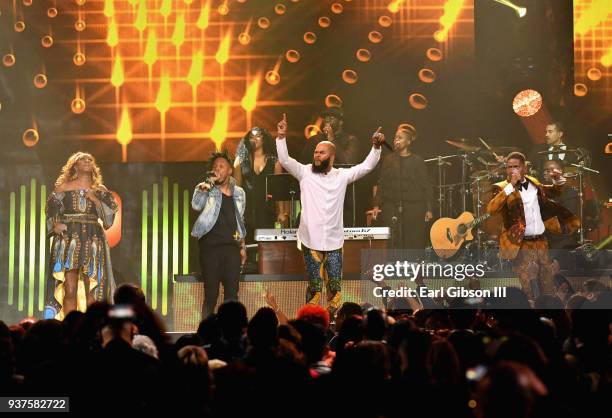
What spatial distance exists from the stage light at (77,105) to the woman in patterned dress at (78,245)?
814 mm

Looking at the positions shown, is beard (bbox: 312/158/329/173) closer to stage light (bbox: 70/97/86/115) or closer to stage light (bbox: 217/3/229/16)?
stage light (bbox: 217/3/229/16)

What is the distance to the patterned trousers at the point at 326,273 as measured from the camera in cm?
1098

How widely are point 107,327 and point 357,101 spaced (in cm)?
857

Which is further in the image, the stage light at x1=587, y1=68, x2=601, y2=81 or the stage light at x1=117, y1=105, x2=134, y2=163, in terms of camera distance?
the stage light at x1=587, y1=68, x2=601, y2=81

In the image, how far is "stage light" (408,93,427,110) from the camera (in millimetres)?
12117

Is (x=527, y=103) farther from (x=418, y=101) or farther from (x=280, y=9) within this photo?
(x=280, y=9)

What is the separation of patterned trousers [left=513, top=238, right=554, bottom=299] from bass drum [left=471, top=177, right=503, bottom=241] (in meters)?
0.36

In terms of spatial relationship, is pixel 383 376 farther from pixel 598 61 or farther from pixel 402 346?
pixel 598 61

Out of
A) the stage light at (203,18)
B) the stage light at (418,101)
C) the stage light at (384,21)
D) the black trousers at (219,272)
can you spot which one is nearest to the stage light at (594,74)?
the stage light at (418,101)

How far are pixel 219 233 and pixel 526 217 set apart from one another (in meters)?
3.63

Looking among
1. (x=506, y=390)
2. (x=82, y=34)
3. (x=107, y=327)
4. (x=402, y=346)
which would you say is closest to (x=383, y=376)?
(x=402, y=346)

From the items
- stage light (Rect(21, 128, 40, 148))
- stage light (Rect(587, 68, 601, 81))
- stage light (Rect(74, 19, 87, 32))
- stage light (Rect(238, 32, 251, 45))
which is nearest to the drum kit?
stage light (Rect(587, 68, 601, 81))

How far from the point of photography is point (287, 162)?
36.1 ft

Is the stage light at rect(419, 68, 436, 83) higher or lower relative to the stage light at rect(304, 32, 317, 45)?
lower
